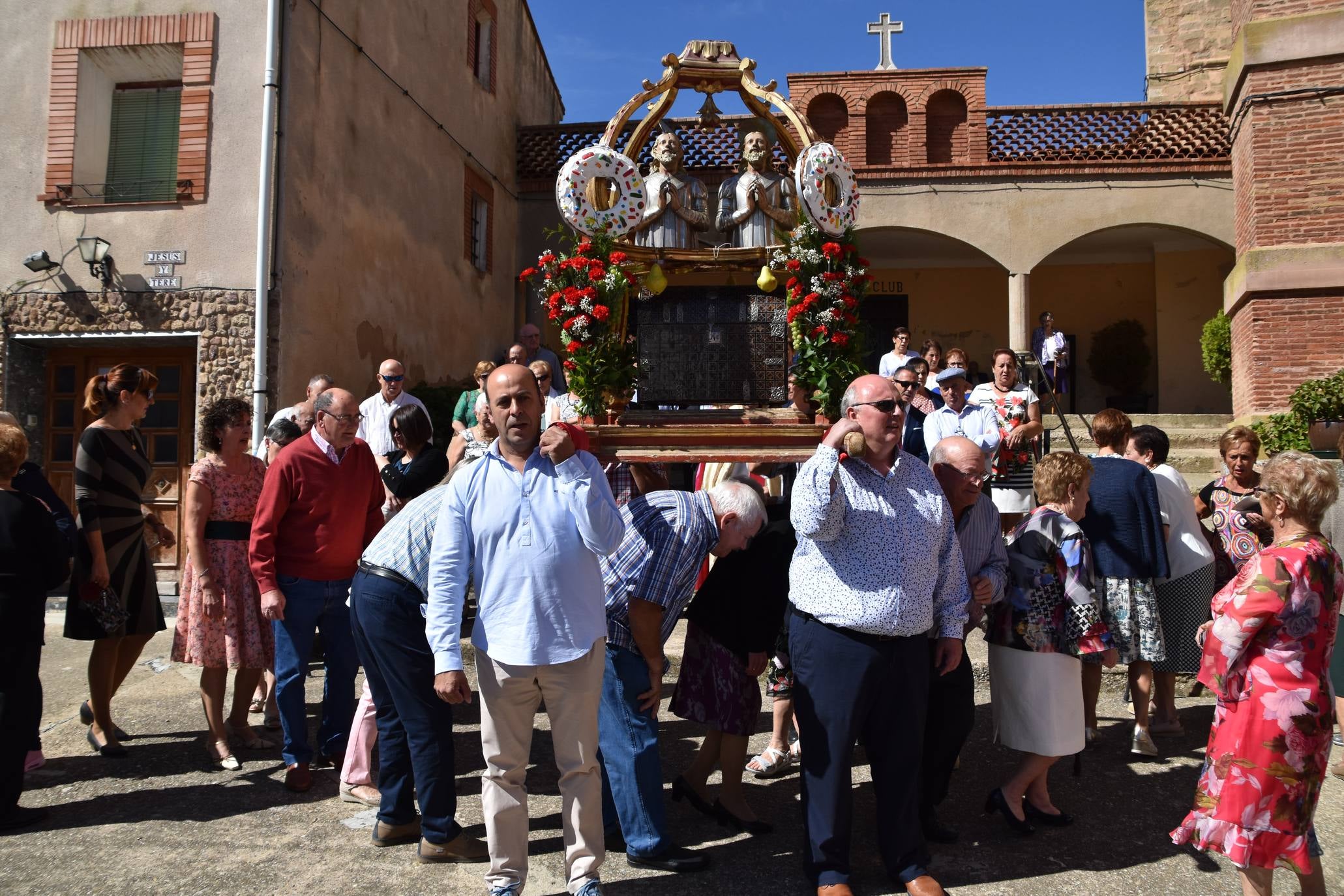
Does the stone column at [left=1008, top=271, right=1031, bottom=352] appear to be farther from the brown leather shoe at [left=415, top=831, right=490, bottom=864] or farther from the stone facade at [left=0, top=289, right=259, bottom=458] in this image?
the brown leather shoe at [left=415, top=831, right=490, bottom=864]

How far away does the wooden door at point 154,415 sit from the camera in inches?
A: 404

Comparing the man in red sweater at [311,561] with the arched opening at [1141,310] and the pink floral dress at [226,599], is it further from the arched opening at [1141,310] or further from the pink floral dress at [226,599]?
the arched opening at [1141,310]

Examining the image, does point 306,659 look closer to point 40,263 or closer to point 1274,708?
point 1274,708

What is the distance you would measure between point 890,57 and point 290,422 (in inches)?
544

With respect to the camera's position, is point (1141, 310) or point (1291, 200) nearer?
point (1291, 200)

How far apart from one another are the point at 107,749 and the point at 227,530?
1.33m

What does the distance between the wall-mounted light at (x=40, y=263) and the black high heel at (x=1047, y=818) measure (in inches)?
396

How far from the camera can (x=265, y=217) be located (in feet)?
31.9

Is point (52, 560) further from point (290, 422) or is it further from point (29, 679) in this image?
point (290, 422)

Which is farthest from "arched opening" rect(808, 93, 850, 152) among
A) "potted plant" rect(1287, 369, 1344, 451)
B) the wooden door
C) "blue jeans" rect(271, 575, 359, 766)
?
"blue jeans" rect(271, 575, 359, 766)

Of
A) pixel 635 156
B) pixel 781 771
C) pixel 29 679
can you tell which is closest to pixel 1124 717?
pixel 781 771

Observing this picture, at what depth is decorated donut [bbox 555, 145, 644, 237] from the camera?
6402 mm

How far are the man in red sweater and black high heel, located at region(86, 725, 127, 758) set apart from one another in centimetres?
107

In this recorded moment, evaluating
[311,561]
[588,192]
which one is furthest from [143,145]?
[311,561]
